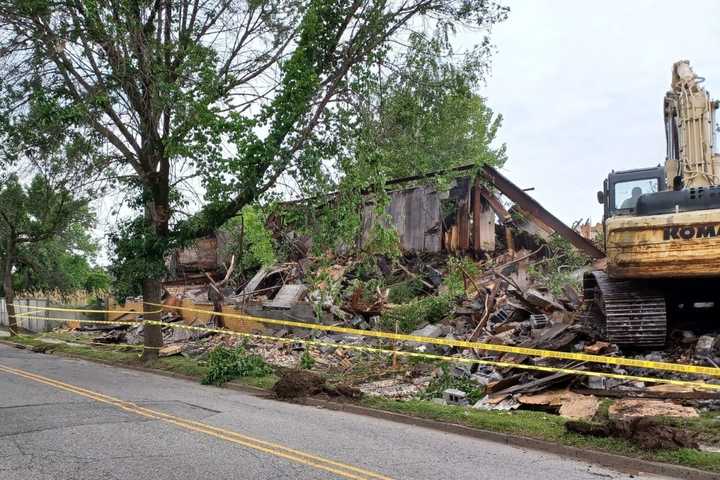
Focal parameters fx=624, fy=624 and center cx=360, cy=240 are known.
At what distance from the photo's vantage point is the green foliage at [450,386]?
32.6ft

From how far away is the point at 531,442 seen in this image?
7508 millimetres

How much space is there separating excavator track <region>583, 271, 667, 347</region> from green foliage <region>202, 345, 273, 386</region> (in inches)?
275

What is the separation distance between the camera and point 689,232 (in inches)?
335

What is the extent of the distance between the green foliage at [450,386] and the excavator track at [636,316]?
7.33 feet

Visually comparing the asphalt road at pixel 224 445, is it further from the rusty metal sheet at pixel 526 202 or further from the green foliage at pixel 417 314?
the rusty metal sheet at pixel 526 202

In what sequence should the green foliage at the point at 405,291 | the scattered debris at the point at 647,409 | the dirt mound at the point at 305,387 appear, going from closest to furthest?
1. the scattered debris at the point at 647,409
2. the dirt mound at the point at 305,387
3. the green foliage at the point at 405,291

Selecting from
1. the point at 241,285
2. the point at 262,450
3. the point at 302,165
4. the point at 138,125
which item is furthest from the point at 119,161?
the point at 262,450

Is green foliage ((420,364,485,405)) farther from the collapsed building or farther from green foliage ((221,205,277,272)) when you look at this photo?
green foliage ((221,205,277,272))

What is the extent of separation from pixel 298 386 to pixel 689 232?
6630 millimetres

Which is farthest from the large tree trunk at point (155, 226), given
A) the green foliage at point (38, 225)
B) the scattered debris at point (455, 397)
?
the scattered debris at point (455, 397)

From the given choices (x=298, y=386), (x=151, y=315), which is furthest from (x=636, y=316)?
(x=151, y=315)

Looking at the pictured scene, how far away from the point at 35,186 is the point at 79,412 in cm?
1611

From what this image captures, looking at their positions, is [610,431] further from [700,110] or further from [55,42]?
[55,42]

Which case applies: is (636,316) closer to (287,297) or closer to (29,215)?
(287,297)
